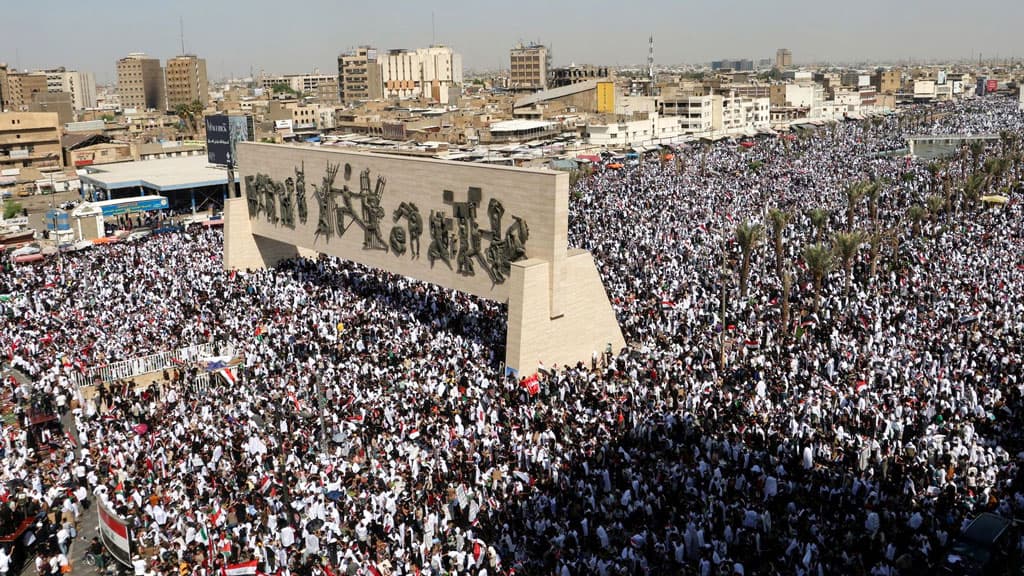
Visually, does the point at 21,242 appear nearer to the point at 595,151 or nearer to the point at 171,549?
the point at 171,549

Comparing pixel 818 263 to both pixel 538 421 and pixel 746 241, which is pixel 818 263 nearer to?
pixel 746 241

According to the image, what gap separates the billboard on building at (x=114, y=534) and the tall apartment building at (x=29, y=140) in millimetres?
64435

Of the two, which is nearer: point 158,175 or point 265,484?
point 265,484

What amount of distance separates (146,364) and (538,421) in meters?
11.2

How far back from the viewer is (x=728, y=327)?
974 inches

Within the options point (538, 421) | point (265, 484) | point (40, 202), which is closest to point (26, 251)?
point (265, 484)

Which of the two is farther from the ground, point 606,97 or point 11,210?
point 606,97

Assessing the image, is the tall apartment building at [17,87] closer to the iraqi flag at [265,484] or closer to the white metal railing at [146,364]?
the white metal railing at [146,364]

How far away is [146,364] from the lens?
75.4 feet

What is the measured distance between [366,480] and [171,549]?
11.2 feet

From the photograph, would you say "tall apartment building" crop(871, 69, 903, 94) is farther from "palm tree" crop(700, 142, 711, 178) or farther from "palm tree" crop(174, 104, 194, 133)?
"palm tree" crop(174, 104, 194, 133)

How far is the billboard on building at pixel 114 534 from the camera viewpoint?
14.0 meters

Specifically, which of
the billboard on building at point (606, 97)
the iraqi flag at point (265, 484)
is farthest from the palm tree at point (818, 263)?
the billboard on building at point (606, 97)

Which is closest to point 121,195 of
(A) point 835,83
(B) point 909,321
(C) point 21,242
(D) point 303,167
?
(C) point 21,242
